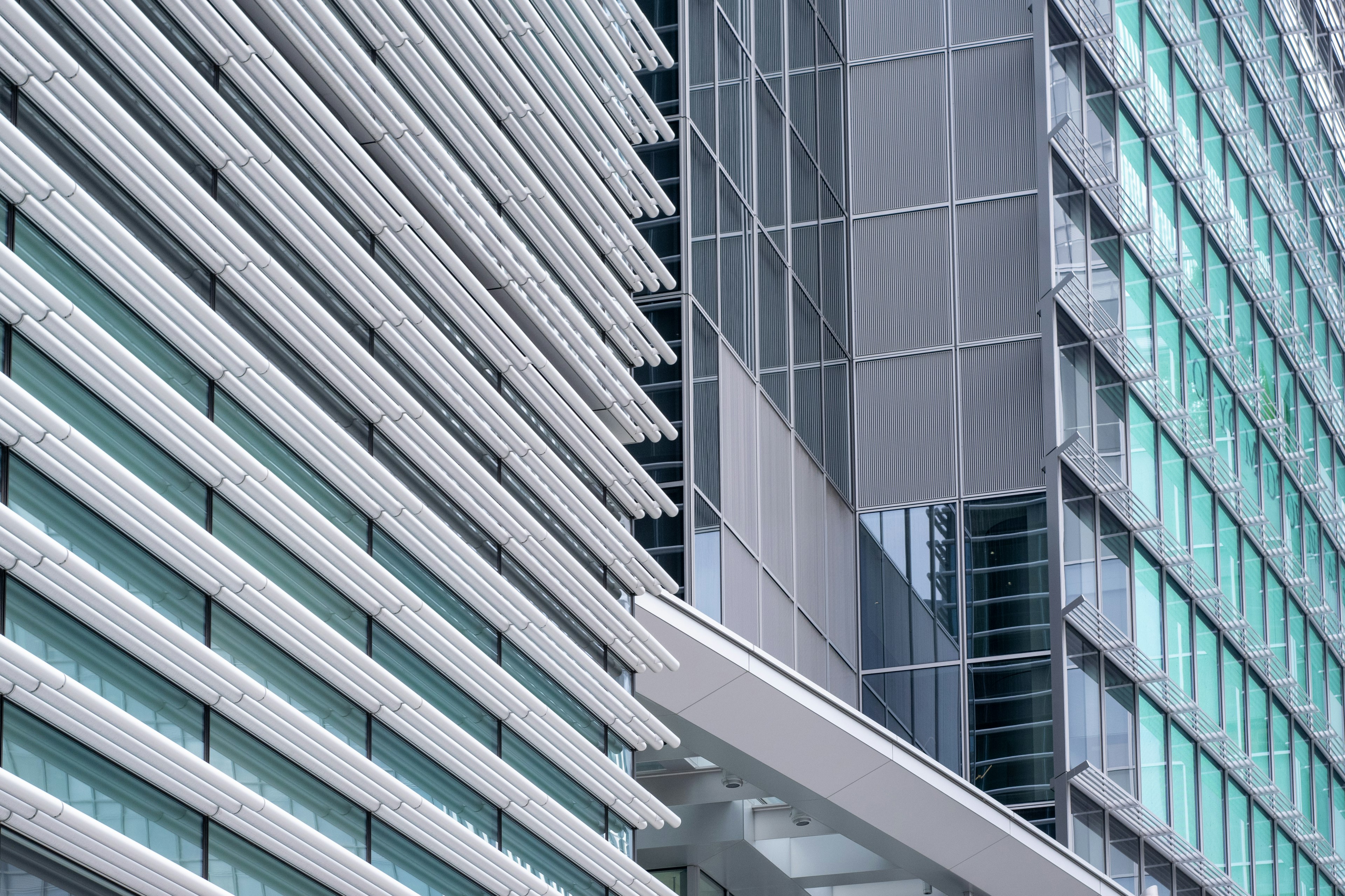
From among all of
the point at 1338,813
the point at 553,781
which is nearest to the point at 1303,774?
the point at 1338,813

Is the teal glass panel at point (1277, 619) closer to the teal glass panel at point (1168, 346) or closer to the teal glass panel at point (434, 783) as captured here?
the teal glass panel at point (1168, 346)

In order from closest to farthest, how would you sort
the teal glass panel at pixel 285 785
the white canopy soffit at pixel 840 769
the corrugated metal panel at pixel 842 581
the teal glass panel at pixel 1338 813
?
the teal glass panel at pixel 285 785, the white canopy soffit at pixel 840 769, the corrugated metal panel at pixel 842 581, the teal glass panel at pixel 1338 813

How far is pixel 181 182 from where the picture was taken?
10.4 metres

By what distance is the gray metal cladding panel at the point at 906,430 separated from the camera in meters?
33.6

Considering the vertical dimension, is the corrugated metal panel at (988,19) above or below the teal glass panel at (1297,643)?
above

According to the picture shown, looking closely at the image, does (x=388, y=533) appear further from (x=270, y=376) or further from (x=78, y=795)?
(x=78, y=795)

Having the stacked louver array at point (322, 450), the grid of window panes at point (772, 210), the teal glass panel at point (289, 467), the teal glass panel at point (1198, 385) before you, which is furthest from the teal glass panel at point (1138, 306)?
the teal glass panel at point (289, 467)

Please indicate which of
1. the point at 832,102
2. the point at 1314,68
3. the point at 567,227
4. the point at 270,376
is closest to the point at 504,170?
the point at 567,227

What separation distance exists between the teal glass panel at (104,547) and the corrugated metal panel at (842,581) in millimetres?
22096

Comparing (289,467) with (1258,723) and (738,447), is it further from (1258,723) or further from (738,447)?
(1258,723)

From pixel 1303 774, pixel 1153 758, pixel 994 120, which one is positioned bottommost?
pixel 1153 758

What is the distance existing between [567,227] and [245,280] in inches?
184

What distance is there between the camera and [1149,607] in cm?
3200

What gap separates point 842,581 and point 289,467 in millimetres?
21850
